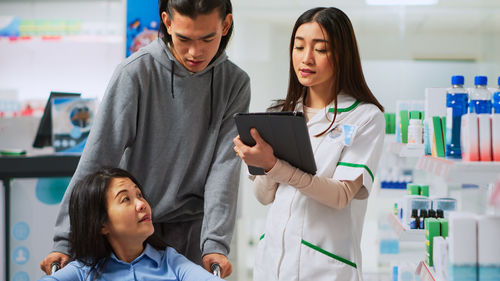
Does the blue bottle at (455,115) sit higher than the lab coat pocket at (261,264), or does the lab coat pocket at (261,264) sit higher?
the blue bottle at (455,115)

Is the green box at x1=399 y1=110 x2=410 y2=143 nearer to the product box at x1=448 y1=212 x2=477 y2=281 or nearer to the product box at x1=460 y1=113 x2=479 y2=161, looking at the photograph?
the product box at x1=460 y1=113 x2=479 y2=161

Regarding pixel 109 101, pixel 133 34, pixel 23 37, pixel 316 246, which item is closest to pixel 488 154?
pixel 316 246

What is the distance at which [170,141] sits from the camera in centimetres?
185

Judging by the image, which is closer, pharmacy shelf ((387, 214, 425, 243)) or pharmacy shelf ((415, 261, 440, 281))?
pharmacy shelf ((415, 261, 440, 281))

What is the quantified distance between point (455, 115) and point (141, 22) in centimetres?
245

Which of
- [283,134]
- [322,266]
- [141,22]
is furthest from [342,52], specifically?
[141,22]

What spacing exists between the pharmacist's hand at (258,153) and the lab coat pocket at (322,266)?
298 mm

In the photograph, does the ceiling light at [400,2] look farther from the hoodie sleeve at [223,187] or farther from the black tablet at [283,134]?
the black tablet at [283,134]

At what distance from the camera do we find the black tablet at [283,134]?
62.4 inches

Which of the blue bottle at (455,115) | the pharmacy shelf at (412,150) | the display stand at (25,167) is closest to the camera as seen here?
Answer: the blue bottle at (455,115)

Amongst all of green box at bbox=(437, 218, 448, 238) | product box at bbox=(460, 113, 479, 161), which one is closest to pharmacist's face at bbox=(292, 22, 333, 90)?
product box at bbox=(460, 113, 479, 161)

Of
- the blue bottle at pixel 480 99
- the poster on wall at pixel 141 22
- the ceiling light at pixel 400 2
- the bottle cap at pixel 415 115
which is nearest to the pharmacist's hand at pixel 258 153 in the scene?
the blue bottle at pixel 480 99

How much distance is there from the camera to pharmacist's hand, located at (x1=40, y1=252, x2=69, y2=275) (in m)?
1.71

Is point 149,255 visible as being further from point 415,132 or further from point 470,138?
point 415,132
